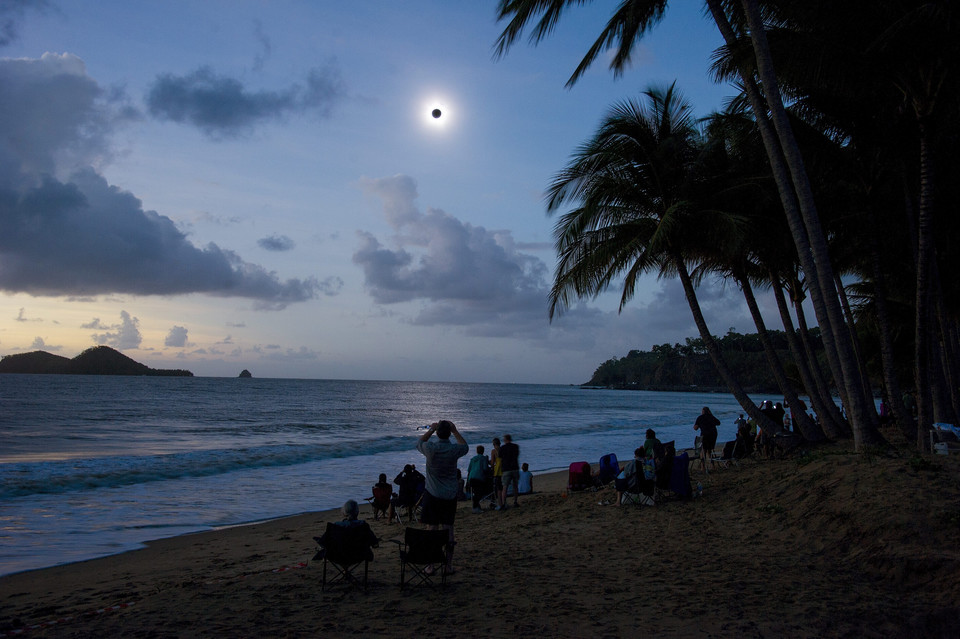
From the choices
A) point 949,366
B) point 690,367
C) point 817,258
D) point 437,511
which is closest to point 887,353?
point 817,258

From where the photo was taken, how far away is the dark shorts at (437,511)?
5.52m

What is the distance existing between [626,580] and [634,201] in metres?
9.68

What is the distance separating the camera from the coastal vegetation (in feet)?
27.9

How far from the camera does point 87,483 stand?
14070mm

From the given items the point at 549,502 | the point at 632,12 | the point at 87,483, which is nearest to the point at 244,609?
the point at 549,502

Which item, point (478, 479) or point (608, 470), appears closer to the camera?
point (478, 479)

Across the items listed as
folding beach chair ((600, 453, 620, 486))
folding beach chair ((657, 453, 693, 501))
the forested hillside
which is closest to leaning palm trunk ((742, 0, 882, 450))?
folding beach chair ((657, 453, 693, 501))

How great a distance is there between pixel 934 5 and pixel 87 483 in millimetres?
19017

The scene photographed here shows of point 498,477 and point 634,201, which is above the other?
point 634,201

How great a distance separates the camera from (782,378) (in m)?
14.2

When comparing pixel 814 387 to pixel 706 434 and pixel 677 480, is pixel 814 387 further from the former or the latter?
pixel 677 480

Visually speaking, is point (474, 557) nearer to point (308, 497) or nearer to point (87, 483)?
point (308, 497)

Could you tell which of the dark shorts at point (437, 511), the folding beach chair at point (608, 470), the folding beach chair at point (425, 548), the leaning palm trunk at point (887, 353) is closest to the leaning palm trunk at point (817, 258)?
the leaning palm trunk at point (887, 353)

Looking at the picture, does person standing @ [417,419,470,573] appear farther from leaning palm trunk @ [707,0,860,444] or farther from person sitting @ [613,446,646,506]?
leaning palm trunk @ [707,0,860,444]
